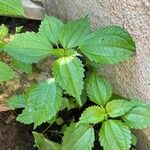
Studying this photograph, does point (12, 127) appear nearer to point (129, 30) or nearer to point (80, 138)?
point (80, 138)

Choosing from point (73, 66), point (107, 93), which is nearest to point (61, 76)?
point (73, 66)

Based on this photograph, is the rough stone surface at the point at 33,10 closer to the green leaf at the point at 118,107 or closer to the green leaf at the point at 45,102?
the green leaf at the point at 45,102

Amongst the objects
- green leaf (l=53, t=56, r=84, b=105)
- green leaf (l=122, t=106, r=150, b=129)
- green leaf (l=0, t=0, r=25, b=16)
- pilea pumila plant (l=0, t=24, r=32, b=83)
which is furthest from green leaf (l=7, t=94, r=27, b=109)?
green leaf (l=0, t=0, r=25, b=16)

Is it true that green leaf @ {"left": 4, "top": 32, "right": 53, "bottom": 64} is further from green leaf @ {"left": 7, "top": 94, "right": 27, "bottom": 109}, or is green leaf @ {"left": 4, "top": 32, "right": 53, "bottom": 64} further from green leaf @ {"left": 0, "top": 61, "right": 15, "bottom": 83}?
green leaf @ {"left": 7, "top": 94, "right": 27, "bottom": 109}

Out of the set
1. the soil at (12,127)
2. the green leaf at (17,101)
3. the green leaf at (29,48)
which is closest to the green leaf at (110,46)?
the green leaf at (29,48)

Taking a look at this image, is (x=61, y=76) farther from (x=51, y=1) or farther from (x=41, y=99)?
(x=51, y=1)

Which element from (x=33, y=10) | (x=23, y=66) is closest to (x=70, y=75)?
(x=23, y=66)
